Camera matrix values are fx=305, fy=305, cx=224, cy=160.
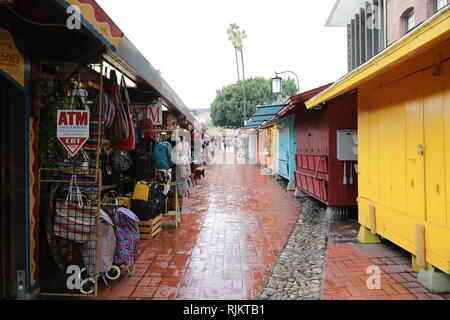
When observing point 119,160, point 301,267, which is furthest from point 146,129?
point 301,267

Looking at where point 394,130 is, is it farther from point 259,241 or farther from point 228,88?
point 228,88

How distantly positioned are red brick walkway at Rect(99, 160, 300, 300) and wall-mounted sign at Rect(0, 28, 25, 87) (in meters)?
2.35

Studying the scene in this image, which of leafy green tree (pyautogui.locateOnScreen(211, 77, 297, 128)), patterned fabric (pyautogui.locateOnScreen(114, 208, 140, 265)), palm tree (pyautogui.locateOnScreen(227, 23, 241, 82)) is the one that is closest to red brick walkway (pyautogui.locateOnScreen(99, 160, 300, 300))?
patterned fabric (pyautogui.locateOnScreen(114, 208, 140, 265))

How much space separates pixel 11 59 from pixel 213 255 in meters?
3.36

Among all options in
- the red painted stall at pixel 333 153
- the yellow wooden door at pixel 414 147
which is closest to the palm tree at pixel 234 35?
the red painted stall at pixel 333 153

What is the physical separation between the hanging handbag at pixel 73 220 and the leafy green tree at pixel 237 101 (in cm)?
2819

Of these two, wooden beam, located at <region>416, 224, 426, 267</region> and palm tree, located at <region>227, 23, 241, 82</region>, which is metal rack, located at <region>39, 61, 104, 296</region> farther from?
palm tree, located at <region>227, 23, 241, 82</region>

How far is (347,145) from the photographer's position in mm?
6387

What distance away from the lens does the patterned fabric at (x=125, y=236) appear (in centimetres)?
362

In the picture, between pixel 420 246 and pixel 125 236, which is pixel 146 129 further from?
pixel 420 246

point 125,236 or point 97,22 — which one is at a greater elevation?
point 97,22

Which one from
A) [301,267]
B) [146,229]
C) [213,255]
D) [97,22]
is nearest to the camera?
[97,22]

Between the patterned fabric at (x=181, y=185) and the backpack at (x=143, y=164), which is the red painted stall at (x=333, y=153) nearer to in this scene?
the patterned fabric at (x=181, y=185)

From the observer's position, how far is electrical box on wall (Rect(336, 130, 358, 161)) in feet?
20.9
